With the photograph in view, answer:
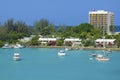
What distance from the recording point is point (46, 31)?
4347 cm

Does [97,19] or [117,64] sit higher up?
[97,19]

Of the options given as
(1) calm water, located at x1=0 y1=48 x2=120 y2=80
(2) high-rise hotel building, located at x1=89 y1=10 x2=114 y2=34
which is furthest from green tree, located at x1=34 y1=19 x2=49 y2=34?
(1) calm water, located at x1=0 y1=48 x2=120 y2=80

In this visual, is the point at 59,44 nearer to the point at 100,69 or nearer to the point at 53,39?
the point at 53,39

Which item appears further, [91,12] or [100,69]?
[91,12]

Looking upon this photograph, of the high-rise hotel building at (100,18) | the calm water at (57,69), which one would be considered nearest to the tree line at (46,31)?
the high-rise hotel building at (100,18)

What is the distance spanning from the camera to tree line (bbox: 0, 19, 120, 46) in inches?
1499

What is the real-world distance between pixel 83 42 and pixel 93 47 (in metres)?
1.41

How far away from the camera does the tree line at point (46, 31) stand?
3806 cm

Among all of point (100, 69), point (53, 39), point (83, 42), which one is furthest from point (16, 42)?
point (100, 69)

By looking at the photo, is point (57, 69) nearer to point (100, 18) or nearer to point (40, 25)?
point (40, 25)

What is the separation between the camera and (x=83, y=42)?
35.2m

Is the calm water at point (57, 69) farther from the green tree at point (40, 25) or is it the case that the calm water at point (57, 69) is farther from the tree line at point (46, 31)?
the green tree at point (40, 25)

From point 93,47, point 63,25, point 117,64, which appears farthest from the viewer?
point 63,25

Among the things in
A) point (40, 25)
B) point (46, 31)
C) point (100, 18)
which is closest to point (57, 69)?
point (46, 31)
